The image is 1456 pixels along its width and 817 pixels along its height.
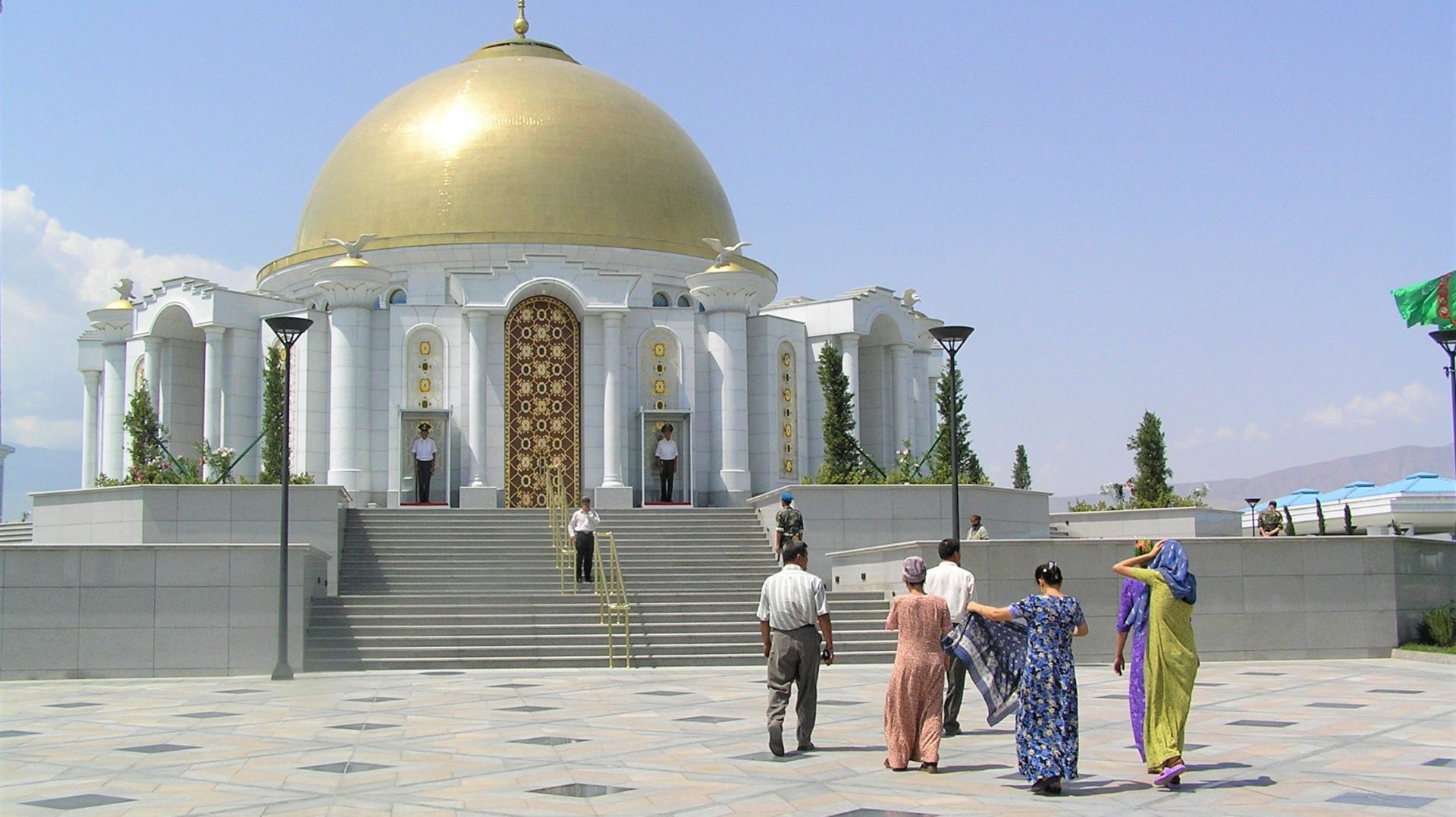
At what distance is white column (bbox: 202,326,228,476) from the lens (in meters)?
32.8

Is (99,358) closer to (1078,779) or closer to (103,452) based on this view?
(103,452)

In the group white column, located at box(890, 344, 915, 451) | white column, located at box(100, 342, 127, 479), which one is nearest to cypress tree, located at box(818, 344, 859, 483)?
white column, located at box(890, 344, 915, 451)

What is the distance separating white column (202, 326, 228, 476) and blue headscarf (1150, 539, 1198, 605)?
27073 millimetres

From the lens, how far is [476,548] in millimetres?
24859

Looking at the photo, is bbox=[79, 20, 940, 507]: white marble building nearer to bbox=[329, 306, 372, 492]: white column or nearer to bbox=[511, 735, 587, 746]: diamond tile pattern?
bbox=[329, 306, 372, 492]: white column

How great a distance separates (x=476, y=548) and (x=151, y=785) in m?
15.5

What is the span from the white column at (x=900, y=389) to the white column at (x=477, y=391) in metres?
10.8

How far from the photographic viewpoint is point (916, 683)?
32.5ft

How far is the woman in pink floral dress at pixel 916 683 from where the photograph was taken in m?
9.78

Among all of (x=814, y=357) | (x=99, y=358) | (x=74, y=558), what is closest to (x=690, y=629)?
(x=74, y=558)

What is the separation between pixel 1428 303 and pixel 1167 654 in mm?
21704

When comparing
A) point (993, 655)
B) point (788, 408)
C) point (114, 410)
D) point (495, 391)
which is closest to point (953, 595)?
point (993, 655)

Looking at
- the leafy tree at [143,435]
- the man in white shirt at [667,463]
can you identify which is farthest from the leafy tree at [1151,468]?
the leafy tree at [143,435]

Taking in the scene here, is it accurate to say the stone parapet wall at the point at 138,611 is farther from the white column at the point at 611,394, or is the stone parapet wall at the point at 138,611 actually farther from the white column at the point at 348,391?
the white column at the point at 611,394
